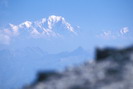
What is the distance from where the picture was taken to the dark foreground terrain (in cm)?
1964

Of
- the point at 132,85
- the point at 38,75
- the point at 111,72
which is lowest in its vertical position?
the point at 132,85

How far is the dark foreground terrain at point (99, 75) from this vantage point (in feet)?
64.4

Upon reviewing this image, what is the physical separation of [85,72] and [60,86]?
2092mm

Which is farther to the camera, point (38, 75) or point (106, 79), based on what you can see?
point (38, 75)

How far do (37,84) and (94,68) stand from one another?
14.0 ft

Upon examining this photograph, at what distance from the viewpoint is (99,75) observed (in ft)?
66.2

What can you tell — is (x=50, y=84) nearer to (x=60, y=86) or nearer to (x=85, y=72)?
(x=60, y=86)

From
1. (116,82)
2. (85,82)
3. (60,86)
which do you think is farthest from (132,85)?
(60,86)

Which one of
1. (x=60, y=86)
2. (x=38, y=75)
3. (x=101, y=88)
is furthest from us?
(x=38, y=75)

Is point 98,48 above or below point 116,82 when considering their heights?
above

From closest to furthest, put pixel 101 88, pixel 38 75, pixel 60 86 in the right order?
pixel 101 88, pixel 60 86, pixel 38 75

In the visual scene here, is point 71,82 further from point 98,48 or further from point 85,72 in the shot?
point 98,48

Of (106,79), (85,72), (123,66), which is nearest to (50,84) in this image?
(85,72)

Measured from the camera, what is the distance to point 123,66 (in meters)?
20.5
